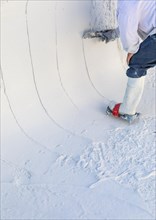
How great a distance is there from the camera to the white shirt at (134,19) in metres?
1.92

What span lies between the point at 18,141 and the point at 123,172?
0.61m

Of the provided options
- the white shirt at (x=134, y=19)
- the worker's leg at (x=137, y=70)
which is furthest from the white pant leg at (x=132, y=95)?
Answer: the white shirt at (x=134, y=19)

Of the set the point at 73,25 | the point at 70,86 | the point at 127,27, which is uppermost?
the point at 127,27

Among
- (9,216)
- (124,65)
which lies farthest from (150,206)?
(124,65)

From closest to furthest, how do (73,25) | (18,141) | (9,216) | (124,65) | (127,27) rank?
(9,216), (127,27), (18,141), (73,25), (124,65)

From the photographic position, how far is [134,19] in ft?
6.35

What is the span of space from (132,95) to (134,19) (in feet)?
1.64

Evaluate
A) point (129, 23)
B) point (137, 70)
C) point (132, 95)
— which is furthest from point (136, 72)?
point (129, 23)

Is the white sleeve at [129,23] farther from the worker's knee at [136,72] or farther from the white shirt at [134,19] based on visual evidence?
the worker's knee at [136,72]

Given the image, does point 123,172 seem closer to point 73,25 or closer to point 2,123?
point 2,123

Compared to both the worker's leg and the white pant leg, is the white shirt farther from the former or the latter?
the white pant leg

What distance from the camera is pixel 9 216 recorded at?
174cm

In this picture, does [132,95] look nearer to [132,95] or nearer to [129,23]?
[132,95]

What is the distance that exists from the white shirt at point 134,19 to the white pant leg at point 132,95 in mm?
246
